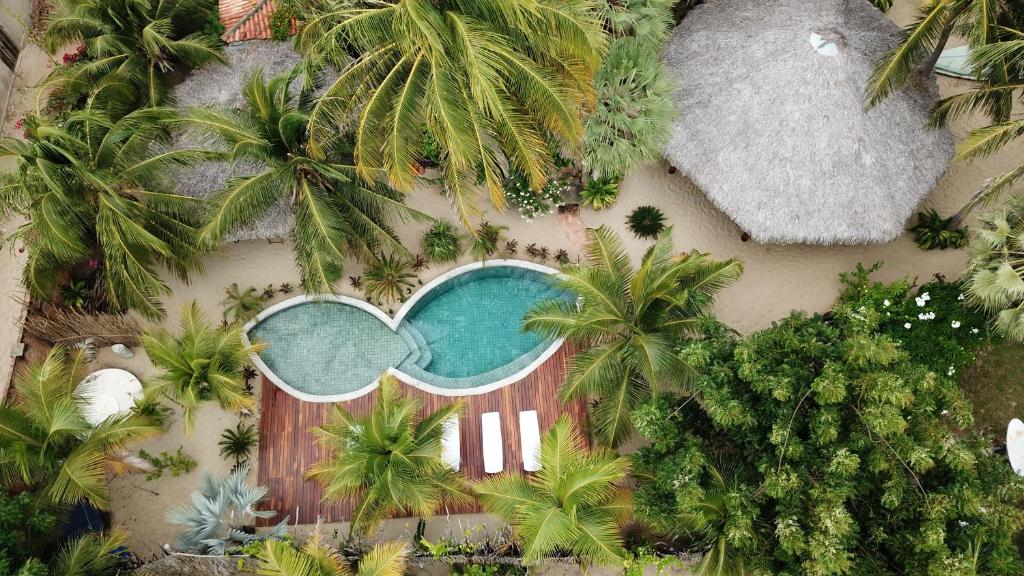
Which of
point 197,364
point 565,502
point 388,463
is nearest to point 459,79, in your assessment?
point 388,463

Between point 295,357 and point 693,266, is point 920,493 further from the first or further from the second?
point 295,357

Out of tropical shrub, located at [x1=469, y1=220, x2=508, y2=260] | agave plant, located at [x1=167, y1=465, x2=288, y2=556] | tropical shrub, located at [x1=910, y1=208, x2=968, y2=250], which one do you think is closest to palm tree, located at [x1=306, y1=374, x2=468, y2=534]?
agave plant, located at [x1=167, y1=465, x2=288, y2=556]

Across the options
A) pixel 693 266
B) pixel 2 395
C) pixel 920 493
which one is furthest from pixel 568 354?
pixel 2 395

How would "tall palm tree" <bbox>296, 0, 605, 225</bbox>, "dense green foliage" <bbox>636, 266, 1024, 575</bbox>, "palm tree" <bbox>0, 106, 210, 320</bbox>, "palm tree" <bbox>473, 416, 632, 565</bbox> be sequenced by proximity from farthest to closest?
"palm tree" <bbox>0, 106, 210, 320</bbox> < "palm tree" <bbox>473, 416, 632, 565</bbox> < "tall palm tree" <bbox>296, 0, 605, 225</bbox> < "dense green foliage" <bbox>636, 266, 1024, 575</bbox>

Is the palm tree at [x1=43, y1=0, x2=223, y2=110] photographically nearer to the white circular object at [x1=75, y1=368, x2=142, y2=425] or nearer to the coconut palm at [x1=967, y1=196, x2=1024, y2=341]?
the white circular object at [x1=75, y1=368, x2=142, y2=425]

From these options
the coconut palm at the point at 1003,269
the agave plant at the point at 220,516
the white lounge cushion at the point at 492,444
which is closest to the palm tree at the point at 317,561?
the agave plant at the point at 220,516

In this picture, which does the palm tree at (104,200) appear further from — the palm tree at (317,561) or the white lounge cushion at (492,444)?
the white lounge cushion at (492,444)

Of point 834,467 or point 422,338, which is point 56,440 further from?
point 834,467

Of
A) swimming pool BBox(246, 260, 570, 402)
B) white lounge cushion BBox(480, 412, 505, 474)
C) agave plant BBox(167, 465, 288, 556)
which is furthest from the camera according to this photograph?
swimming pool BBox(246, 260, 570, 402)
